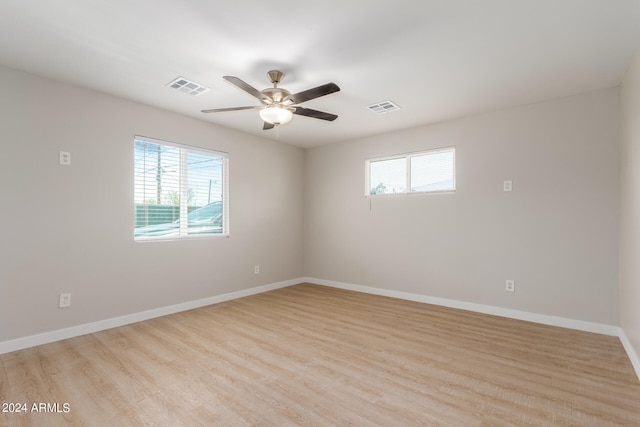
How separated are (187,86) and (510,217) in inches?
156

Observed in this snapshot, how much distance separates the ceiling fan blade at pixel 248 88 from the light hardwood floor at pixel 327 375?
2.22 m

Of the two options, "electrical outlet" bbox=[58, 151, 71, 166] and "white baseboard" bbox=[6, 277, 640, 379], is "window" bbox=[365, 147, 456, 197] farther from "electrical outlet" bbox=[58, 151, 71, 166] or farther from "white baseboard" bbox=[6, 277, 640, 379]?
"electrical outlet" bbox=[58, 151, 71, 166]

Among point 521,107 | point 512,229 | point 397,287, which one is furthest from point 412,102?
point 397,287

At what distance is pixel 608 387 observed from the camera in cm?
218

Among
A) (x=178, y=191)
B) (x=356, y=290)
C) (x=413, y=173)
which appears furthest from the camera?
(x=356, y=290)

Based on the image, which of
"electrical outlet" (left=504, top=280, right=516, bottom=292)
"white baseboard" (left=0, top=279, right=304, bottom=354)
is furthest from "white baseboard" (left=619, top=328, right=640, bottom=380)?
"white baseboard" (left=0, top=279, right=304, bottom=354)

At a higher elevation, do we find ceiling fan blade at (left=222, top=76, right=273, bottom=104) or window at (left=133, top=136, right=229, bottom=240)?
ceiling fan blade at (left=222, top=76, right=273, bottom=104)

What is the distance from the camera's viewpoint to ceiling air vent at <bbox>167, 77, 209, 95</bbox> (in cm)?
310

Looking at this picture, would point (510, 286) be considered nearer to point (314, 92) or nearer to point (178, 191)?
point (314, 92)

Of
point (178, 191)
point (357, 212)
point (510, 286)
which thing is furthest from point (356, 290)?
point (178, 191)

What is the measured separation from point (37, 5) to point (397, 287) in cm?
476

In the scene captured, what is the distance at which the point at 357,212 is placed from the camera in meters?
5.23

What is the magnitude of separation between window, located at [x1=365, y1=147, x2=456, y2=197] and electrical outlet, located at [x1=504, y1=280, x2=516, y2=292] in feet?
4.46

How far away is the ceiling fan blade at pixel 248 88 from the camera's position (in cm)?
234
